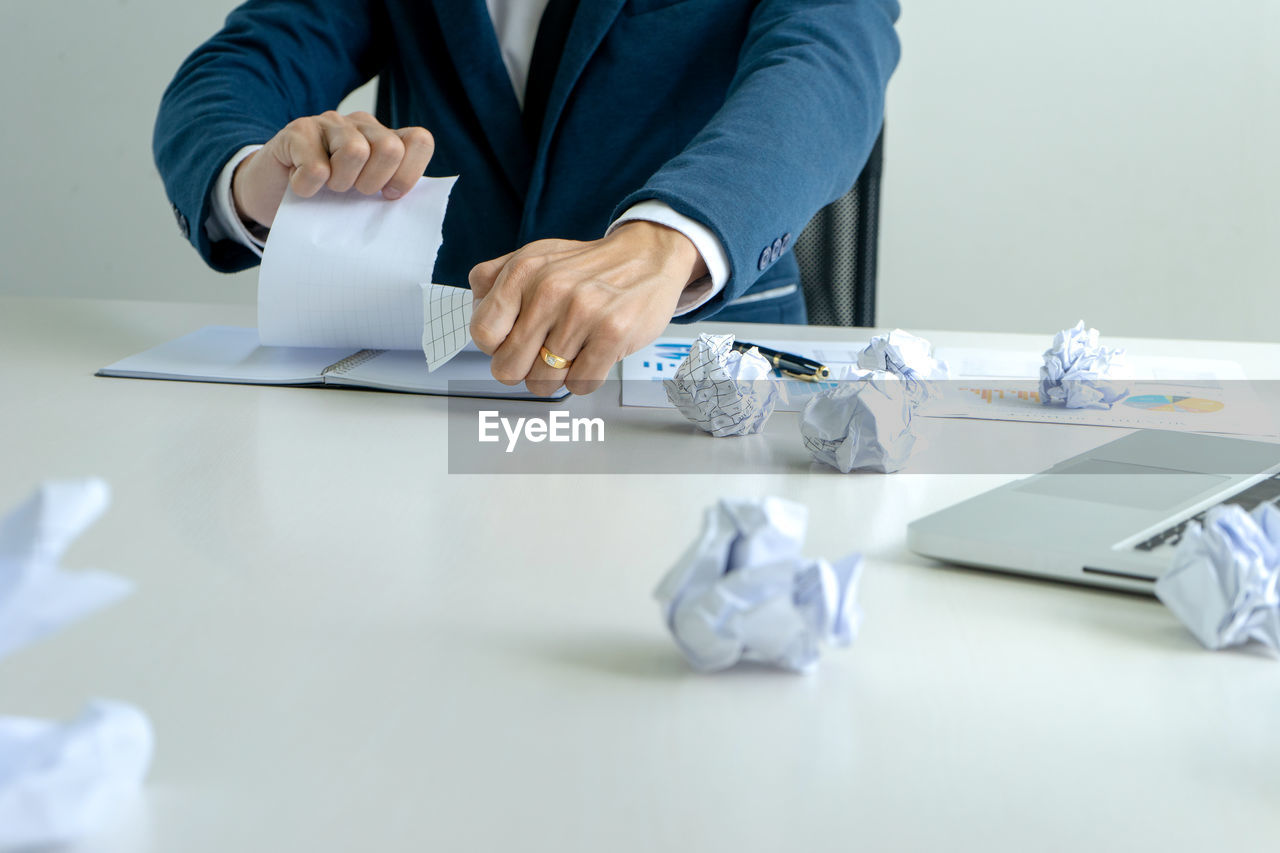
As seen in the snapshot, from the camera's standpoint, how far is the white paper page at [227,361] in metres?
0.72

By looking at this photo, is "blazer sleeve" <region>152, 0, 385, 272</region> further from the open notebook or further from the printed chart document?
the printed chart document

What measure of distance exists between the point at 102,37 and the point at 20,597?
2.21m

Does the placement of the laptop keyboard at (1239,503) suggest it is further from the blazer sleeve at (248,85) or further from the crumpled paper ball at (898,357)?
the blazer sleeve at (248,85)

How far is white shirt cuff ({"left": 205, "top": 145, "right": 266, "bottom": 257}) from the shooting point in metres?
0.82

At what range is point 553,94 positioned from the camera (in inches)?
38.7

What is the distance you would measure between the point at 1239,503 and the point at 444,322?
45cm

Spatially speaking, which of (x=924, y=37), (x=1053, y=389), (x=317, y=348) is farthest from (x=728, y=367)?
(x=924, y=37)

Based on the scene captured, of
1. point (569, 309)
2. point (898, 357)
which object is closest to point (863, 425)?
point (898, 357)

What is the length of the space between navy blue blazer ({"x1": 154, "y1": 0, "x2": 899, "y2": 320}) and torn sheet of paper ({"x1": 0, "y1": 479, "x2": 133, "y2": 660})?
0.61 meters

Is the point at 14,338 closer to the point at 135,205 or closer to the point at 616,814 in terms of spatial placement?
the point at 616,814

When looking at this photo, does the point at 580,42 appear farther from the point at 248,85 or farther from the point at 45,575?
the point at 45,575

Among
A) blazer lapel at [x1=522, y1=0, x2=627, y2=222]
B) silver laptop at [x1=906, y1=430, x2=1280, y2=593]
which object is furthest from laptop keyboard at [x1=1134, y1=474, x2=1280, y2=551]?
blazer lapel at [x1=522, y1=0, x2=627, y2=222]

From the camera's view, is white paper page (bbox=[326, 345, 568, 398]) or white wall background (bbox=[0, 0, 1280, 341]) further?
white wall background (bbox=[0, 0, 1280, 341])

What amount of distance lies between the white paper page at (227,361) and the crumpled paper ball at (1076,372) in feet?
1.56
